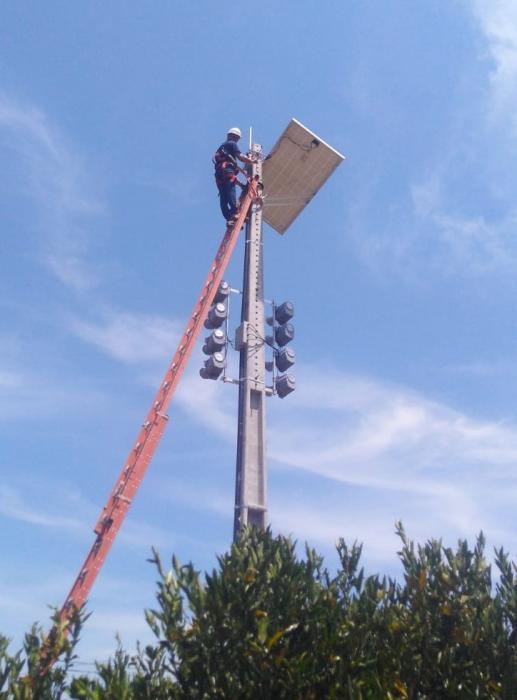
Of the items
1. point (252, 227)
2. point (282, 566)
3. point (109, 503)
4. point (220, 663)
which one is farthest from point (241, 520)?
point (252, 227)

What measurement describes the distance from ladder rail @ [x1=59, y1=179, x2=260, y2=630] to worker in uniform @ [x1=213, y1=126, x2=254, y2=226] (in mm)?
327

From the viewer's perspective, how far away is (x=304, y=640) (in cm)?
810

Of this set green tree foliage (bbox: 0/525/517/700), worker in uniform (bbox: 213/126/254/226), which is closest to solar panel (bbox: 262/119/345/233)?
worker in uniform (bbox: 213/126/254/226)

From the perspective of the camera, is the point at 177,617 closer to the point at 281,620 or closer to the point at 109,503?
the point at 281,620

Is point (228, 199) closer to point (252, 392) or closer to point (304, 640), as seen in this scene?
point (252, 392)

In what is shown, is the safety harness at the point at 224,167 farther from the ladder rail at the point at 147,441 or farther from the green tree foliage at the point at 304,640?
the green tree foliage at the point at 304,640

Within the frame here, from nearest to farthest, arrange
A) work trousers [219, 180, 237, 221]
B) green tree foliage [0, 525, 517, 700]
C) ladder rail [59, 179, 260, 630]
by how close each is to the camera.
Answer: green tree foliage [0, 525, 517, 700], ladder rail [59, 179, 260, 630], work trousers [219, 180, 237, 221]

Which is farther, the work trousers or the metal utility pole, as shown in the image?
the work trousers

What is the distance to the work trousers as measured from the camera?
1898 cm

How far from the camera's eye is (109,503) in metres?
14.4

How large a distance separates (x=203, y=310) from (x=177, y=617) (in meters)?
9.98

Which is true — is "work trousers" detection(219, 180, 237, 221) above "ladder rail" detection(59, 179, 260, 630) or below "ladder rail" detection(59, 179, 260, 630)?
above

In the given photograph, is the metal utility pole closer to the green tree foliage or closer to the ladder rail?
the ladder rail

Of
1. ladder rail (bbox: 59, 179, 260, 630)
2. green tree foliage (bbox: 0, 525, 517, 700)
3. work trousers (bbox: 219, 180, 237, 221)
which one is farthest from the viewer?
work trousers (bbox: 219, 180, 237, 221)
